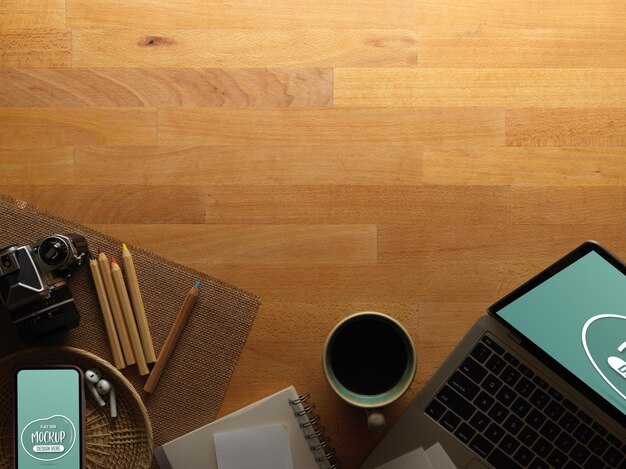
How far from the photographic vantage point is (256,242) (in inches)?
38.7

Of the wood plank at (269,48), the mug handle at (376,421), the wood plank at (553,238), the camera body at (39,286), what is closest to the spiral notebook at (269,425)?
the mug handle at (376,421)

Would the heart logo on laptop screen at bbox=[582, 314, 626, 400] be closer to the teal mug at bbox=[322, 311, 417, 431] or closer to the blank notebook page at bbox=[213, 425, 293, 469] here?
the teal mug at bbox=[322, 311, 417, 431]

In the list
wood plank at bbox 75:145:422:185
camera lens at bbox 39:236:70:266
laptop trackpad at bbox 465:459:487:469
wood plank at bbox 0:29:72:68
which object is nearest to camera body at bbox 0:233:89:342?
camera lens at bbox 39:236:70:266

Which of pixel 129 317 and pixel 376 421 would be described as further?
pixel 129 317

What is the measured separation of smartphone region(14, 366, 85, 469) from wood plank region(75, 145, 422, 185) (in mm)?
258

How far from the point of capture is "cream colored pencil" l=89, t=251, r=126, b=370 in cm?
97

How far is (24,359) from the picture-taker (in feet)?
3.04

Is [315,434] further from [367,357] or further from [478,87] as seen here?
[478,87]

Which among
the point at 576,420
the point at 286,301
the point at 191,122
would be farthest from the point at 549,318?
the point at 191,122

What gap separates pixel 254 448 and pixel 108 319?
25 centimetres

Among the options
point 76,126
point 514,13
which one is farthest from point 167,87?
point 514,13

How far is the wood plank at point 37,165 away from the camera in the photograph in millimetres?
991

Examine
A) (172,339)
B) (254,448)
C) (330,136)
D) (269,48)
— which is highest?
(269,48)

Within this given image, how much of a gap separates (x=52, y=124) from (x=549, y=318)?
26.6 inches
